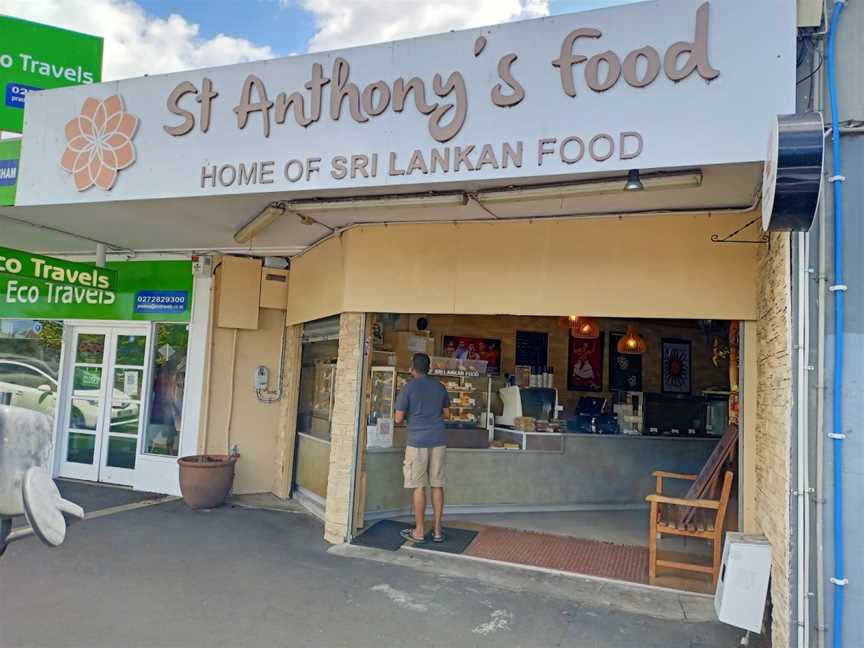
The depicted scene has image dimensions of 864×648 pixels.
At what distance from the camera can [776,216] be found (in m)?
3.00

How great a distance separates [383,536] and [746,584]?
10.7 ft

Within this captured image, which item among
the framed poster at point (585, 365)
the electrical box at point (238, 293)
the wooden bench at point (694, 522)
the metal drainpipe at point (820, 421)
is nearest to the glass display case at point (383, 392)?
the electrical box at point (238, 293)

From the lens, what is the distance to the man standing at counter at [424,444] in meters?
5.88

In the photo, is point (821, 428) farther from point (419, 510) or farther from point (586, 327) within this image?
point (586, 327)

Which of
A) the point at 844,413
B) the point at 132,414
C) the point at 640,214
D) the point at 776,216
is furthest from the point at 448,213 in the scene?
the point at 132,414

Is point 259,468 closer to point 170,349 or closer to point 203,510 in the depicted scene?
point 203,510

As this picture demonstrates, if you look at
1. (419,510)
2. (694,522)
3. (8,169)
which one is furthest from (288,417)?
(694,522)

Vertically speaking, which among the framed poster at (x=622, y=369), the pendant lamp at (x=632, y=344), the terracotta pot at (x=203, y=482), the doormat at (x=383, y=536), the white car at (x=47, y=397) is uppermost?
the pendant lamp at (x=632, y=344)

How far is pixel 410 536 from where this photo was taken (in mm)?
5961

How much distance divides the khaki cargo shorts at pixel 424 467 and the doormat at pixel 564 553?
71cm

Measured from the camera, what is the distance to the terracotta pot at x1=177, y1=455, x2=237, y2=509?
22.6 feet

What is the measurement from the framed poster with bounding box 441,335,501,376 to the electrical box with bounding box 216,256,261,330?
3.02 metres

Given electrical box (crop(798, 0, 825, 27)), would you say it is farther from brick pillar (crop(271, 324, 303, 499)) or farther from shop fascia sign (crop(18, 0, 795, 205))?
brick pillar (crop(271, 324, 303, 499))

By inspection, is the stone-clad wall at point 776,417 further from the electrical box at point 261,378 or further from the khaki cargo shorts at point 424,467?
the electrical box at point 261,378
